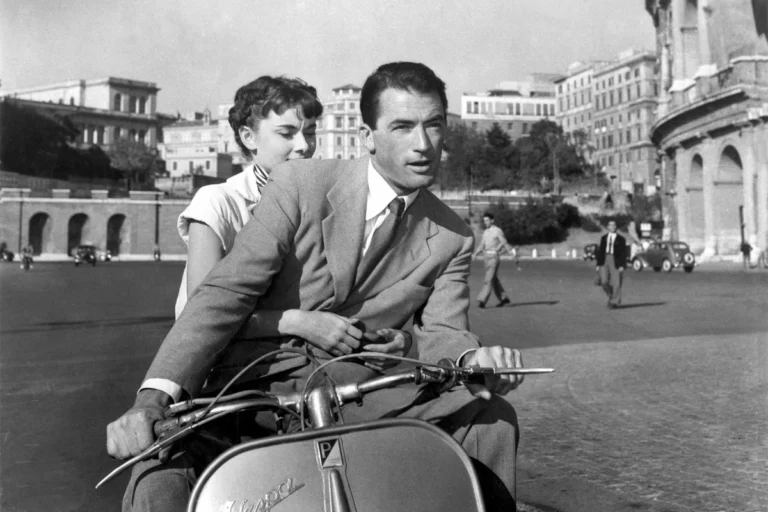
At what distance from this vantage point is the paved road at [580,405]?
4.49 meters

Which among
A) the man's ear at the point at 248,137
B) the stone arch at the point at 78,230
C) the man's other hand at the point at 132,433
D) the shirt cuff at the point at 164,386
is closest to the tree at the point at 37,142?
the stone arch at the point at 78,230

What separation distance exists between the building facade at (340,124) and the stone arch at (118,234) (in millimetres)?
78160

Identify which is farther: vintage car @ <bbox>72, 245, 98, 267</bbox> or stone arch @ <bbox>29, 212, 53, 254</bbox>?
stone arch @ <bbox>29, 212, 53, 254</bbox>

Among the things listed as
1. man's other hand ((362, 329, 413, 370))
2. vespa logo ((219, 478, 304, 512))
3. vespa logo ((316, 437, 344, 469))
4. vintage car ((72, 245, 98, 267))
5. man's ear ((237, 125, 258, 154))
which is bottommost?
vespa logo ((219, 478, 304, 512))

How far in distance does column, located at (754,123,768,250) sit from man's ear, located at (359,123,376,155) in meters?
35.8

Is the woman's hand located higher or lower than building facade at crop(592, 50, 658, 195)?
lower

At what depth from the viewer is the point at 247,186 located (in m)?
3.25

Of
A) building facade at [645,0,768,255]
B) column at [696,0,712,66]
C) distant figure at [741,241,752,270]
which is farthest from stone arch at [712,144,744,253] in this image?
column at [696,0,712,66]

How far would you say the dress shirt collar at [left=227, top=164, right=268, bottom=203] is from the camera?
318 cm

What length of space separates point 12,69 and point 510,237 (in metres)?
73.0

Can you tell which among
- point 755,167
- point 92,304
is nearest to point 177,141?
point 755,167

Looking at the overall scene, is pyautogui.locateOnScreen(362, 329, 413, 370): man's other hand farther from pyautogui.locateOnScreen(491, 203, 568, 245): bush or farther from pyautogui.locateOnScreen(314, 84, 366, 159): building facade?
pyautogui.locateOnScreen(491, 203, 568, 245): bush

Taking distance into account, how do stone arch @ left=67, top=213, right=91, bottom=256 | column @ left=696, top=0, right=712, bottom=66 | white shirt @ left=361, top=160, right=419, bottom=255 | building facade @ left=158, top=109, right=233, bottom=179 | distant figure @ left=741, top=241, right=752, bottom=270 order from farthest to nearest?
stone arch @ left=67, top=213, right=91, bottom=256 → building facade @ left=158, top=109, right=233, bottom=179 → column @ left=696, top=0, right=712, bottom=66 → distant figure @ left=741, top=241, right=752, bottom=270 → white shirt @ left=361, top=160, right=419, bottom=255

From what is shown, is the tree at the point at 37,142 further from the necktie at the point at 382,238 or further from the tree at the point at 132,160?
the necktie at the point at 382,238
